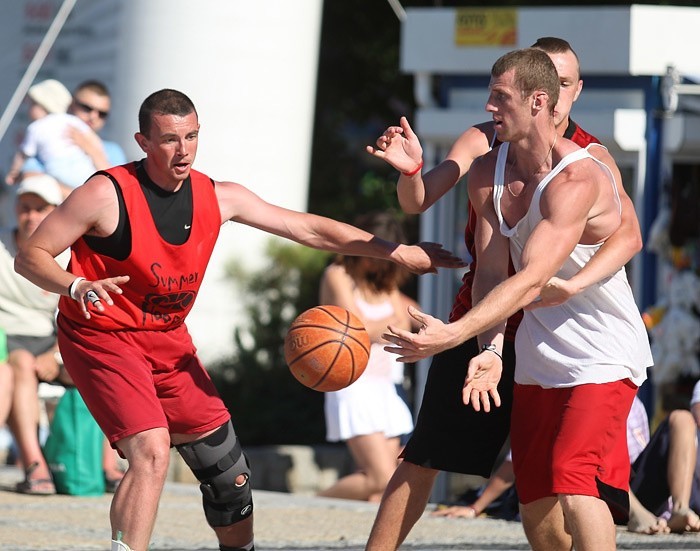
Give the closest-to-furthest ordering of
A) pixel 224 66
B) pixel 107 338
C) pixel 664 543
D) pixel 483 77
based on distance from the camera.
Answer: pixel 107 338, pixel 664 543, pixel 483 77, pixel 224 66

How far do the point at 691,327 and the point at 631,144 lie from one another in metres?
1.37

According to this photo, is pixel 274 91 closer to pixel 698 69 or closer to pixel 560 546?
pixel 698 69

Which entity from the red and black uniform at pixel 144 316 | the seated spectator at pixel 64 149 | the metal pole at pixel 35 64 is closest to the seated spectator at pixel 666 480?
the red and black uniform at pixel 144 316

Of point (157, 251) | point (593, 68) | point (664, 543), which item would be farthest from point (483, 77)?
point (157, 251)

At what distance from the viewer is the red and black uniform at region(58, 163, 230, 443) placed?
586 centimetres

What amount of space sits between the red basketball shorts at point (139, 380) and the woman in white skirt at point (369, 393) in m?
3.53

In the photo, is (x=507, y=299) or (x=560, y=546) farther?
(x=560, y=546)

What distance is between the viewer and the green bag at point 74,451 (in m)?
9.12

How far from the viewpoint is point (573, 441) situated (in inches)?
205

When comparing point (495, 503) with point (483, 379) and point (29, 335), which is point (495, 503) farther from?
point (483, 379)

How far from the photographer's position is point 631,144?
1041 centimetres

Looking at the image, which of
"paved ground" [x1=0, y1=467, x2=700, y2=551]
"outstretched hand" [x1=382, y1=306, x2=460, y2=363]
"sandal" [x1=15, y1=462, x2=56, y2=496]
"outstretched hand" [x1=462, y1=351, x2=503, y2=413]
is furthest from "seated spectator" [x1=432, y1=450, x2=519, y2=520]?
"outstretched hand" [x1=382, y1=306, x2=460, y2=363]

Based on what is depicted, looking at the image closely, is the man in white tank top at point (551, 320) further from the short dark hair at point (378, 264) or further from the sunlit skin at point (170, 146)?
the short dark hair at point (378, 264)

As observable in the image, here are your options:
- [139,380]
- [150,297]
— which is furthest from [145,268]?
[139,380]
